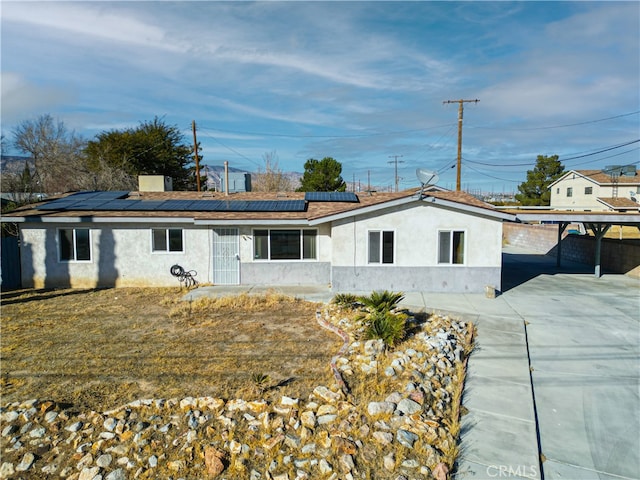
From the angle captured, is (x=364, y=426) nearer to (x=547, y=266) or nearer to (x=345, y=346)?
(x=345, y=346)

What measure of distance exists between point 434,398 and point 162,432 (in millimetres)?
4726

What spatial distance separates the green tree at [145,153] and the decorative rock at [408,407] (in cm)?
3610

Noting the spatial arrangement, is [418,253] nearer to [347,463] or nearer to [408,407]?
[408,407]

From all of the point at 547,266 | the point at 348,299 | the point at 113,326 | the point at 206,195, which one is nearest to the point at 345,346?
the point at 348,299

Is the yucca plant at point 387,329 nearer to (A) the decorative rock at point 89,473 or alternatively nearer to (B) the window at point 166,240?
(A) the decorative rock at point 89,473

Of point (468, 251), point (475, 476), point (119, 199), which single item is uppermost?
point (119, 199)

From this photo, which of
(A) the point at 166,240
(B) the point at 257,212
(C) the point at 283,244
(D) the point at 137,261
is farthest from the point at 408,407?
(D) the point at 137,261

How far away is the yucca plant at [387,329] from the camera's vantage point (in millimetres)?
9898

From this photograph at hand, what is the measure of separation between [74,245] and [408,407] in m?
15.8

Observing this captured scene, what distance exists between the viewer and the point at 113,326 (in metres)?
11.8

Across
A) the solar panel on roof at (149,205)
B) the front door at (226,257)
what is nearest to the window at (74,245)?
the solar panel on roof at (149,205)

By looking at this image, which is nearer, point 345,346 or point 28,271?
point 345,346

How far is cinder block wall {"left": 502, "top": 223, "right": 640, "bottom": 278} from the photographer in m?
19.5

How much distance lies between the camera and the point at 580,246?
24609 mm
